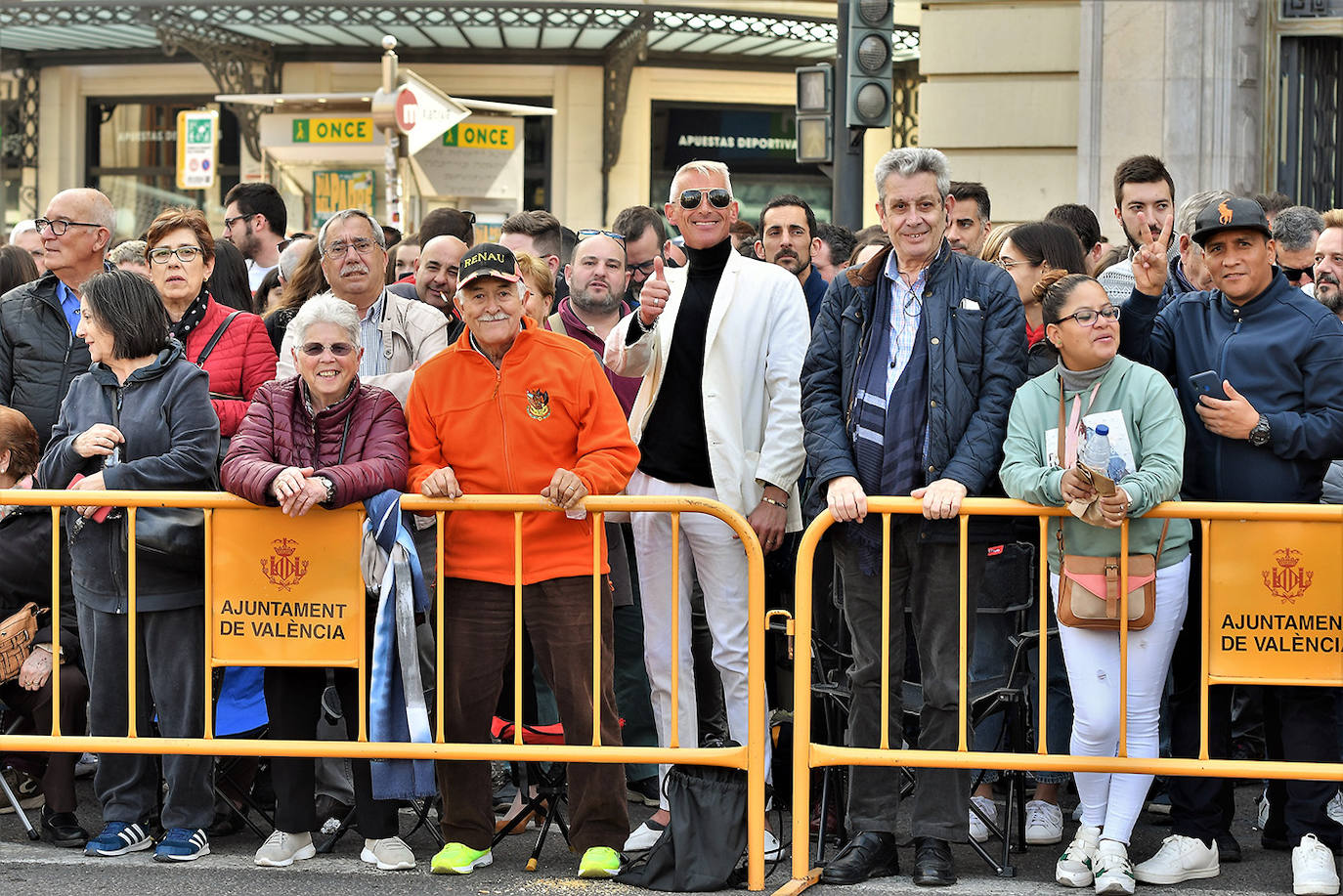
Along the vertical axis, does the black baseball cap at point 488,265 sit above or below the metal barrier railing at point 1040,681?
above

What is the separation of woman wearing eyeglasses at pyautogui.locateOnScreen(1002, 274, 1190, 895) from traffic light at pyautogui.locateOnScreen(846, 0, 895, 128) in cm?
543

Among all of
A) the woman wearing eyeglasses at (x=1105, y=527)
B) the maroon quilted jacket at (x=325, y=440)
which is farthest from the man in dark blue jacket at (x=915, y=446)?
the maroon quilted jacket at (x=325, y=440)

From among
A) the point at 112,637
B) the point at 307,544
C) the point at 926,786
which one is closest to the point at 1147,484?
the point at 926,786

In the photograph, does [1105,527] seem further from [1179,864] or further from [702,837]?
[702,837]

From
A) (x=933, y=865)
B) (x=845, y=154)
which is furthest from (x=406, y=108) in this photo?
(x=933, y=865)

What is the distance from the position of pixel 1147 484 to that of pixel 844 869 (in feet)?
5.41

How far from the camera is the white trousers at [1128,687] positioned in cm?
545

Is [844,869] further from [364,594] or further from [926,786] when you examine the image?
[364,594]

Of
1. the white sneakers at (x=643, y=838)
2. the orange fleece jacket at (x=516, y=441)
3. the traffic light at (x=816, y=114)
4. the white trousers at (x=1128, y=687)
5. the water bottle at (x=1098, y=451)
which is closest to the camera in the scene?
the water bottle at (x=1098, y=451)

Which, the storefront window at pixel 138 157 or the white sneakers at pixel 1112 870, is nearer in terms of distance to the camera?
the white sneakers at pixel 1112 870

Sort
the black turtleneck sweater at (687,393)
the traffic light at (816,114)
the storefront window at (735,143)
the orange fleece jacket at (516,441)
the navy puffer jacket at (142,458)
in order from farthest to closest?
the storefront window at (735,143) < the traffic light at (816,114) < the black turtleneck sweater at (687,393) < the navy puffer jacket at (142,458) < the orange fleece jacket at (516,441)

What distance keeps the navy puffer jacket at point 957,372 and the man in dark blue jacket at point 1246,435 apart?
0.68 m

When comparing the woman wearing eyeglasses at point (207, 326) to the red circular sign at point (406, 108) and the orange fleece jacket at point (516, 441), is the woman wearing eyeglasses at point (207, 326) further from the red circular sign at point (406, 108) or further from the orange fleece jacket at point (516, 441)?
the red circular sign at point (406, 108)

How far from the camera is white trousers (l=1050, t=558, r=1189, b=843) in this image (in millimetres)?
5445
